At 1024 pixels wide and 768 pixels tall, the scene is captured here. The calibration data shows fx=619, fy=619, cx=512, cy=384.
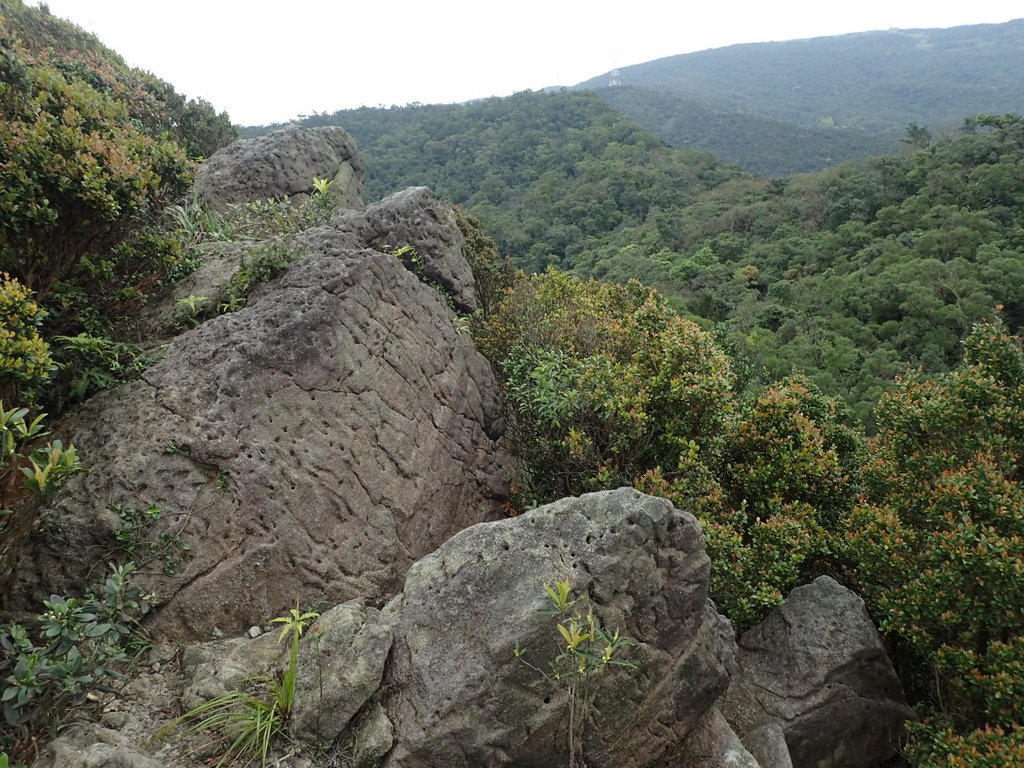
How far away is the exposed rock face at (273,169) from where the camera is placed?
1156 cm

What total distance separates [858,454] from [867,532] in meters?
2.16

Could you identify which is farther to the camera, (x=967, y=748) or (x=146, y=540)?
(x=146, y=540)

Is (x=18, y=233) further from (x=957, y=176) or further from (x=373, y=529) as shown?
(x=957, y=176)

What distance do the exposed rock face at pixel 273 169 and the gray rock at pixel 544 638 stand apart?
9.20 m

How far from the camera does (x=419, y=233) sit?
9328 mm

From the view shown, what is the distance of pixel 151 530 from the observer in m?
5.30

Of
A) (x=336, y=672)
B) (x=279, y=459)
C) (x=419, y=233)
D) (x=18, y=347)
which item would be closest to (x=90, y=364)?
(x=18, y=347)

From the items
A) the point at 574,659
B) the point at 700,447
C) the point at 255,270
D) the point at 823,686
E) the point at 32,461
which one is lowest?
the point at 823,686

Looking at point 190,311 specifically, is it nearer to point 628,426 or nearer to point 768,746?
point 628,426

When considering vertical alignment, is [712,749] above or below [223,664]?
below

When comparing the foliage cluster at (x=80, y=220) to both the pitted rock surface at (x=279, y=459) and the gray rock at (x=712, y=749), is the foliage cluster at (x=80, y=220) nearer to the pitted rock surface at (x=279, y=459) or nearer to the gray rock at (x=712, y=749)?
the pitted rock surface at (x=279, y=459)

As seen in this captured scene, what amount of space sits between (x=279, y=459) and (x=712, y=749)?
4.59 meters

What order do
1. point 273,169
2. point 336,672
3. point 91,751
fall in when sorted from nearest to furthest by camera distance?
point 91,751, point 336,672, point 273,169

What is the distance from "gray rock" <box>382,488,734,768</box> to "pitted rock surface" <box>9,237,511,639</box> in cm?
138
